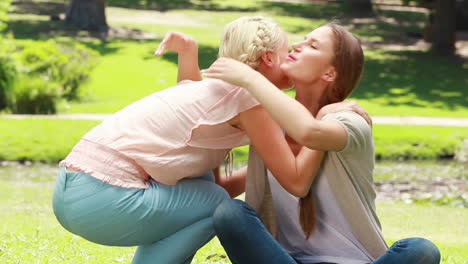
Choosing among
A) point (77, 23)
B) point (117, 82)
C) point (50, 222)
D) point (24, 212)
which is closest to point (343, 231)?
point (50, 222)

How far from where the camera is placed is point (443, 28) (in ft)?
68.0

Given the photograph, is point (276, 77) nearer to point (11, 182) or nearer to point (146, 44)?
point (11, 182)

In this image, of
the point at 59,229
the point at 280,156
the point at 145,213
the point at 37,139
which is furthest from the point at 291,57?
the point at 37,139

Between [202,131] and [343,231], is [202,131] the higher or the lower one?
the higher one

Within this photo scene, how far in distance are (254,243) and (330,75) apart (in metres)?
0.70

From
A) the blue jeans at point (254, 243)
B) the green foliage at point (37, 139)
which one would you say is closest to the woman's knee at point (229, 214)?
the blue jeans at point (254, 243)

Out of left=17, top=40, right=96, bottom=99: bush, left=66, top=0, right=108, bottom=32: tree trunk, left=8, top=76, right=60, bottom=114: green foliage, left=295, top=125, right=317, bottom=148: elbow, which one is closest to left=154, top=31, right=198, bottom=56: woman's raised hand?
left=295, top=125, right=317, bottom=148: elbow

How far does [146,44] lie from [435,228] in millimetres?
14661

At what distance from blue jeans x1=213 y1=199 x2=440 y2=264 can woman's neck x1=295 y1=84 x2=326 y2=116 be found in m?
0.52

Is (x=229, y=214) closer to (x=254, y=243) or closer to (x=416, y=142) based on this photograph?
(x=254, y=243)

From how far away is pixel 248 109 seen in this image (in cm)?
322

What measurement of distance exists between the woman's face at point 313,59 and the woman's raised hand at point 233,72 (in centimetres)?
24

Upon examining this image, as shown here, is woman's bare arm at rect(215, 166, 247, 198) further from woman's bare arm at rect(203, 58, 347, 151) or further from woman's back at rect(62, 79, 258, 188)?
woman's bare arm at rect(203, 58, 347, 151)

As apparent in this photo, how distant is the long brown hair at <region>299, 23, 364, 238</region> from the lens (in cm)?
327
